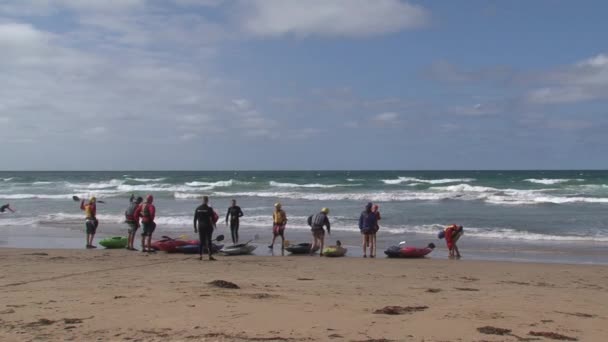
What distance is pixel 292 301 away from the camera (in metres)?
7.82

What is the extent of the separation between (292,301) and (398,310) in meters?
1.40

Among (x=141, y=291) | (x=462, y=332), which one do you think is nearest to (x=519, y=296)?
(x=462, y=332)

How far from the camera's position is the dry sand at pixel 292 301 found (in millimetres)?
6168

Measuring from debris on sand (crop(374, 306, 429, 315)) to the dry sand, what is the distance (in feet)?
0.17

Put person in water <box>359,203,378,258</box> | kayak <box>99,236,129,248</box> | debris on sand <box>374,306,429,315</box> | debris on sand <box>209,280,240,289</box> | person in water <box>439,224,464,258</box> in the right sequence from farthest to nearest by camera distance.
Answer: kayak <box>99,236,129,248</box> < person in water <box>359,203,378,258</box> < person in water <box>439,224,464,258</box> < debris on sand <box>209,280,240,289</box> < debris on sand <box>374,306,429,315</box>

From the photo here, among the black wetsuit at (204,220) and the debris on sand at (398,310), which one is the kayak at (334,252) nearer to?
the black wetsuit at (204,220)

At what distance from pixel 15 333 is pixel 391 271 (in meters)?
7.29

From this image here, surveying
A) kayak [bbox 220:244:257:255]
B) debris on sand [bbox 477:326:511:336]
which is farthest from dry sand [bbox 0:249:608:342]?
kayak [bbox 220:244:257:255]

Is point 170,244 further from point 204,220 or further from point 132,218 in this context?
point 204,220

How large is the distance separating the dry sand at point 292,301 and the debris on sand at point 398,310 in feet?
0.17

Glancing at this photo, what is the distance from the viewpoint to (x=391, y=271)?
11.7 meters

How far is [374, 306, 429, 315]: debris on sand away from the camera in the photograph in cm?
716

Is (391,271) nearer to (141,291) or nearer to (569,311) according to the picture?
(569,311)

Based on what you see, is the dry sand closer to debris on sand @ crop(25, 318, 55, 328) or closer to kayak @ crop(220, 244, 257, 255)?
debris on sand @ crop(25, 318, 55, 328)
